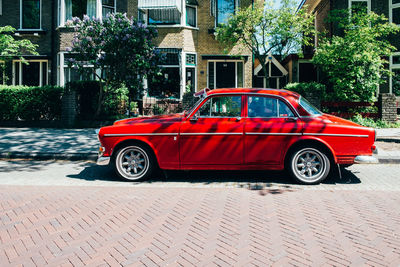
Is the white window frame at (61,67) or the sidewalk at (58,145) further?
the white window frame at (61,67)

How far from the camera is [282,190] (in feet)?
20.6

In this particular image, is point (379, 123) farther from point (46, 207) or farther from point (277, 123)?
point (46, 207)

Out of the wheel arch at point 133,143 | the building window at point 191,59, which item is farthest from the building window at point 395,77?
the wheel arch at point 133,143

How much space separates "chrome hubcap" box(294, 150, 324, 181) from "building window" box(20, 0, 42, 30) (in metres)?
19.6

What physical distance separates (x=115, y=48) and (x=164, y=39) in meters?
5.07

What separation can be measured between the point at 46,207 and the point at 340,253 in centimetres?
398

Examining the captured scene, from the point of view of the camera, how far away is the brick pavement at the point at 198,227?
3.52m

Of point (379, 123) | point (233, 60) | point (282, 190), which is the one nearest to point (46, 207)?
point (282, 190)

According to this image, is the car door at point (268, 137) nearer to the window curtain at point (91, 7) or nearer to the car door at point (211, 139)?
the car door at point (211, 139)

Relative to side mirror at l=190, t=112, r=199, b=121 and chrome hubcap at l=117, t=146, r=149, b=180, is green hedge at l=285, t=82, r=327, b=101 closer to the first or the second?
side mirror at l=190, t=112, r=199, b=121

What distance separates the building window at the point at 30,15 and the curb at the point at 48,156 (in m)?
14.0

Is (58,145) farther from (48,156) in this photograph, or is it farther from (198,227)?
(198,227)

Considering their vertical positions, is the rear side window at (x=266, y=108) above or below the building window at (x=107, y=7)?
below

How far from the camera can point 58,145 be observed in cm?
1089
